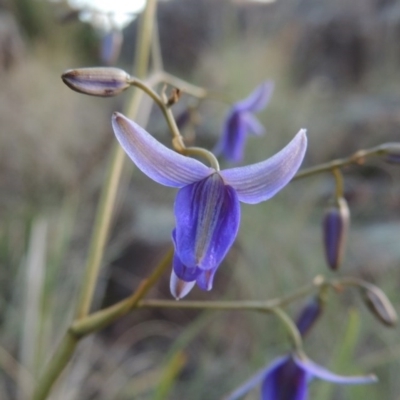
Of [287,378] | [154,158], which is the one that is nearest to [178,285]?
[154,158]

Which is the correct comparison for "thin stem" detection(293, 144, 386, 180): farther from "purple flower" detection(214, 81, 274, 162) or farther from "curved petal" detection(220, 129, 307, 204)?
"purple flower" detection(214, 81, 274, 162)

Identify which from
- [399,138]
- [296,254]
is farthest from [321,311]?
[399,138]

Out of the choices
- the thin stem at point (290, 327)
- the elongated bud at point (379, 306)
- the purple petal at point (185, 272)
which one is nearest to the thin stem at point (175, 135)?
the purple petal at point (185, 272)

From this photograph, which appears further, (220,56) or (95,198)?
(220,56)

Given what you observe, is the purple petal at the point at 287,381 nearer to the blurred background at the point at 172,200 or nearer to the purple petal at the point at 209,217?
the blurred background at the point at 172,200

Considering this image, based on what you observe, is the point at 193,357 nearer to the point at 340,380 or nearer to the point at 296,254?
the point at 296,254

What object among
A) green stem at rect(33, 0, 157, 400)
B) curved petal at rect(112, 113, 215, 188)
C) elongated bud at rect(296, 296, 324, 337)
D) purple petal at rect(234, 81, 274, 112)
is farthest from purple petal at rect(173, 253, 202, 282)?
purple petal at rect(234, 81, 274, 112)
